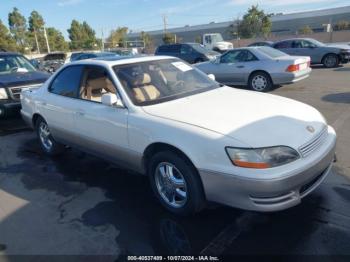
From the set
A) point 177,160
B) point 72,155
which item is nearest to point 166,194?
point 177,160

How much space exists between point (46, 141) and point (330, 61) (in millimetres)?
14251

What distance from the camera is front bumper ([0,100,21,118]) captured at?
25.4 feet

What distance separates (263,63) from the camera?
10.2 meters

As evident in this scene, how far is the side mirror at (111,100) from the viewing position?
3852 mm

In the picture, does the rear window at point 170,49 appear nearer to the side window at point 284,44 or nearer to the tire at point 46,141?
the side window at point 284,44

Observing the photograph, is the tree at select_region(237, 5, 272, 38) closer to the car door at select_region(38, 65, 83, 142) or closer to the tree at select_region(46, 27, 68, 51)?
the tree at select_region(46, 27, 68, 51)

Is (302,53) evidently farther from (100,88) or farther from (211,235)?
(211,235)

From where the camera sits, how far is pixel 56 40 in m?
62.9

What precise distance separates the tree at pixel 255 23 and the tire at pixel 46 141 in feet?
167

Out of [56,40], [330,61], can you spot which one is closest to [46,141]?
[330,61]

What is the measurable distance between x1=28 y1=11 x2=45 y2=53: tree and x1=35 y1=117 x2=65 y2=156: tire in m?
57.5

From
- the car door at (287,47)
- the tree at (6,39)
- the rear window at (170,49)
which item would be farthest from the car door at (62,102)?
the tree at (6,39)

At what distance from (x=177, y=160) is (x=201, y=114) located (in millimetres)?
542

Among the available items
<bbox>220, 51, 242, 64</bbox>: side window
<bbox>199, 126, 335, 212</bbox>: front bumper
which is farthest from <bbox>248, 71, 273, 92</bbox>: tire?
<bbox>199, 126, 335, 212</bbox>: front bumper
